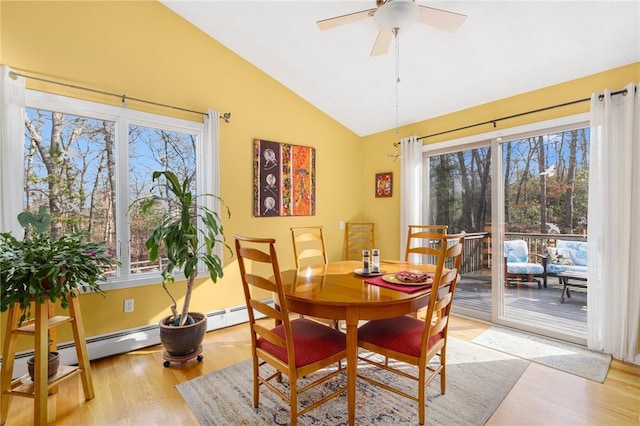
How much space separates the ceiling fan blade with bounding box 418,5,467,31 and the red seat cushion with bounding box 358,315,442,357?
192 centimetres

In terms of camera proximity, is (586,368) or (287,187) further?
(287,187)

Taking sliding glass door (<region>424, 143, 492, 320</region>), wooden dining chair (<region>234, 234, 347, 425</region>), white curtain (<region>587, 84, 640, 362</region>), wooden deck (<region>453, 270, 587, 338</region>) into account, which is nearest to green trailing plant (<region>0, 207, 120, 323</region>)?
wooden dining chair (<region>234, 234, 347, 425</region>)

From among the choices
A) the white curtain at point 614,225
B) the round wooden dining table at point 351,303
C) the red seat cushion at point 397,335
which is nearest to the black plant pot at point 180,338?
the round wooden dining table at point 351,303

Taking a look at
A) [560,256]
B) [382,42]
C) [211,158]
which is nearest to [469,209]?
[560,256]

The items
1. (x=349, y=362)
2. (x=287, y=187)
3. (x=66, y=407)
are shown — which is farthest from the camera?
(x=287, y=187)

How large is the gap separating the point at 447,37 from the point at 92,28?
3094mm

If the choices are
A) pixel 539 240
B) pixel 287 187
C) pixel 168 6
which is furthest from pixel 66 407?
pixel 539 240

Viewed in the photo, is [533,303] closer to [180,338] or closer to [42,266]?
[180,338]

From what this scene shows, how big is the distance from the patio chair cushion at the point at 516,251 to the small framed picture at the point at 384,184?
62.0 inches

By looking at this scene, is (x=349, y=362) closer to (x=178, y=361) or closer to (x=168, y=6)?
(x=178, y=361)

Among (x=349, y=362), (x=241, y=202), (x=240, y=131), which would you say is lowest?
(x=349, y=362)

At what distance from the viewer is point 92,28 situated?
8.45ft

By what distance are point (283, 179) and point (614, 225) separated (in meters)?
3.23

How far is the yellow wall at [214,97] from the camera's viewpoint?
2.43 meters
